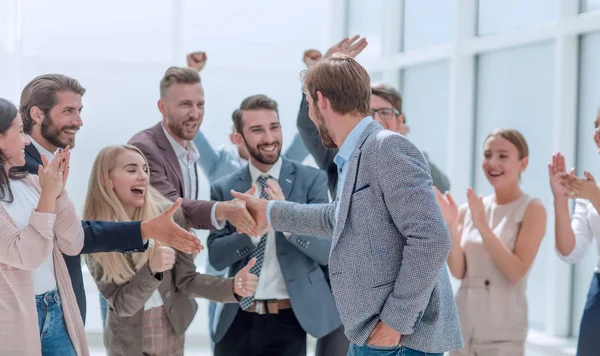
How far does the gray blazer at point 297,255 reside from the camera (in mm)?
3596

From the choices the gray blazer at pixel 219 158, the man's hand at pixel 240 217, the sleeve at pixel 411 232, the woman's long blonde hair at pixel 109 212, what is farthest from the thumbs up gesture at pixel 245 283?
the gray blazer at pixel 219 158

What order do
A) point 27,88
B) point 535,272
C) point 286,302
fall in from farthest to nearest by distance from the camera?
1. point 535,272
2. point 286,302
3. point 27,88

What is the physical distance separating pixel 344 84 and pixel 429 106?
4.77 metres

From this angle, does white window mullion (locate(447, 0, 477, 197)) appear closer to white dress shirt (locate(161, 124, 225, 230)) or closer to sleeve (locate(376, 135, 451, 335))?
white dress shirt (locate(161, 124, 225, 230))

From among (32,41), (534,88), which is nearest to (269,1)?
(32,41)

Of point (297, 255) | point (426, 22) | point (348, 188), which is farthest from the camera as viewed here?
point (426, 22)

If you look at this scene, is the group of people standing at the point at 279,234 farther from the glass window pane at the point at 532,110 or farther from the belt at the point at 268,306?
the glass window pane at the point at 532,110

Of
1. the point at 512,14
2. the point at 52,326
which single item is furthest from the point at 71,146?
the point at 512,14

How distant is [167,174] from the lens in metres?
3.79

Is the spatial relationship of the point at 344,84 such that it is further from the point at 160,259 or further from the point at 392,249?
the point at 160,259

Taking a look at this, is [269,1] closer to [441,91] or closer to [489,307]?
[441,91]

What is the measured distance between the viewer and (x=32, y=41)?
23.6 ft

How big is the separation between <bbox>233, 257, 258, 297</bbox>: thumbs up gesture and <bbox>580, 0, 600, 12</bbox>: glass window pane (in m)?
2.89

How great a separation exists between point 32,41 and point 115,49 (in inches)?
28.3
